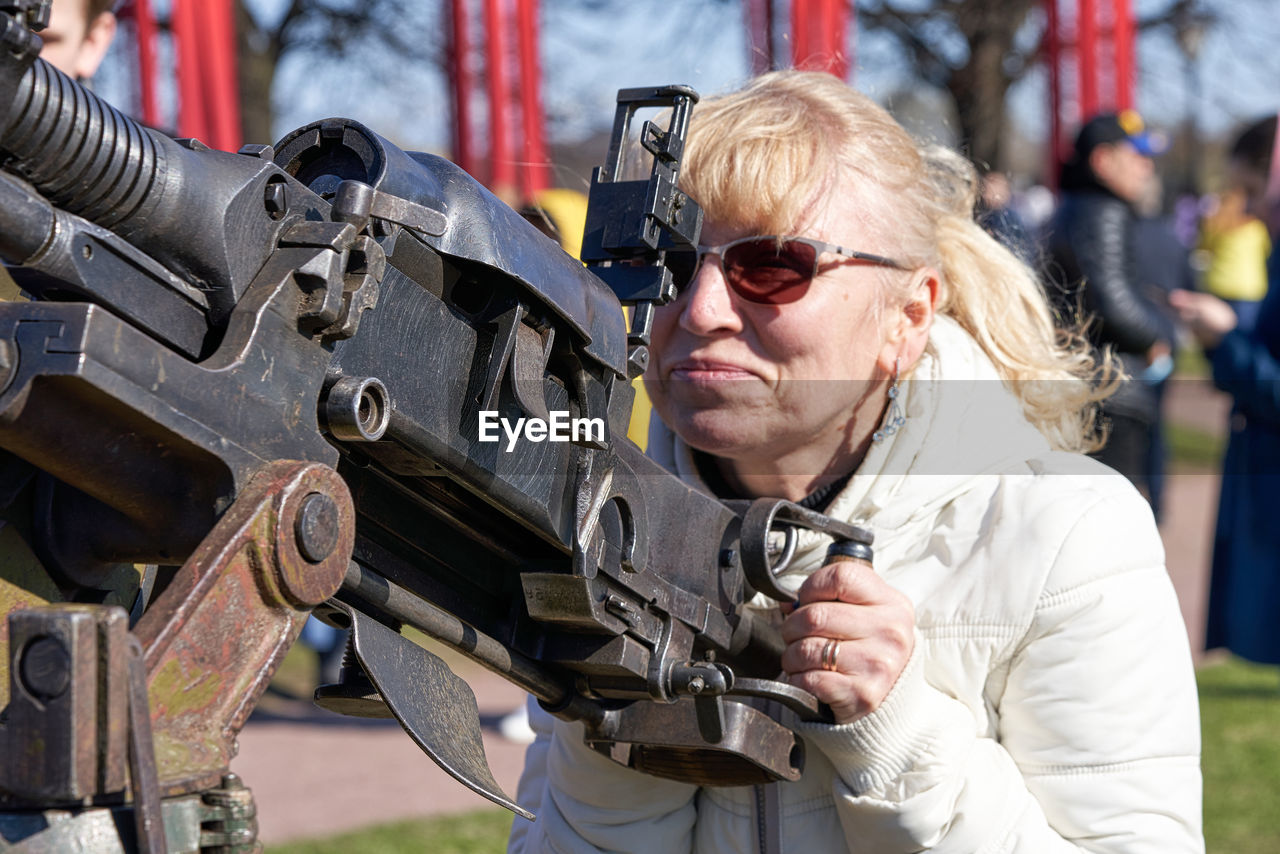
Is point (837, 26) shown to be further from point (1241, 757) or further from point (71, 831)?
point (71, 831)

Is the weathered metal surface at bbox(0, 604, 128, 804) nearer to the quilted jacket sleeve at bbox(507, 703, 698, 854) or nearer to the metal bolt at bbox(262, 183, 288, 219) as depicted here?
the metal bolt at bbox(262, 183, 288, 219)

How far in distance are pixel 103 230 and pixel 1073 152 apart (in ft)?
19.7

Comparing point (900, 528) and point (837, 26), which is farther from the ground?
point (837, 26)

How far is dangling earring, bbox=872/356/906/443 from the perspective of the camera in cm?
216

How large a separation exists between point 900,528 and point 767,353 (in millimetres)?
315

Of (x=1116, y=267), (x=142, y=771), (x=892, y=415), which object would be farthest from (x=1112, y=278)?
(x=142, y=771)

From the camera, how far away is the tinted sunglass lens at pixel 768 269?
2072mm

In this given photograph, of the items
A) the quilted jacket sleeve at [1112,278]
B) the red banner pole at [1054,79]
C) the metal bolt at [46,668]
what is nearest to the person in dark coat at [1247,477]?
the quilted jacket sleeve at [1112,278]

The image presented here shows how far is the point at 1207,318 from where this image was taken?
17.1 feet

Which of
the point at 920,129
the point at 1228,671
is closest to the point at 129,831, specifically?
the point at 920,129

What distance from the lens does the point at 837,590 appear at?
181 cm

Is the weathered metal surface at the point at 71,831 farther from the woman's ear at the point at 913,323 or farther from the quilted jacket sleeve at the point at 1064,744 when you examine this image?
the woman's ear at the point at 913,323

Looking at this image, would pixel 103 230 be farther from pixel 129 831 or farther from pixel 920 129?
pixel 920 129

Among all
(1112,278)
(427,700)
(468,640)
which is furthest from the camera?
(1112,278)
